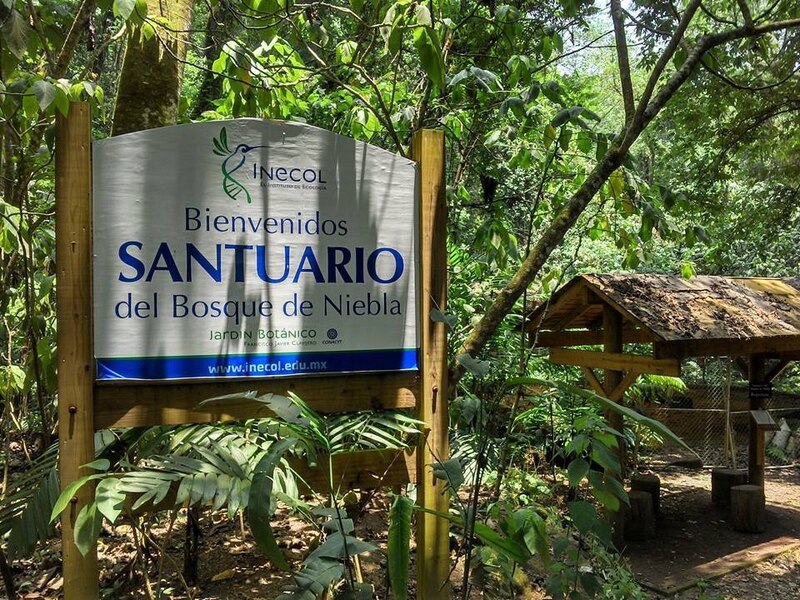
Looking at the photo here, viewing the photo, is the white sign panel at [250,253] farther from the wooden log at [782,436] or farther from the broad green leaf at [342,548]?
the wooden log at [782,436]

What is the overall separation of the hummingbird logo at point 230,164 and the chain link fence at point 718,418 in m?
9.08

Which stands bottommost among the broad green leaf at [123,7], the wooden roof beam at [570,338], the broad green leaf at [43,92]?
the wooden roof beam at [570,338]

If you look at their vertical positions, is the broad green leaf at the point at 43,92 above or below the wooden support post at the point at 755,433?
above

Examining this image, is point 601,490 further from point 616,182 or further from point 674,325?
point 674,325

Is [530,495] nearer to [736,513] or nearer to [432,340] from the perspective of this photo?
[736,513]

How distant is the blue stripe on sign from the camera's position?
2107 millimetres

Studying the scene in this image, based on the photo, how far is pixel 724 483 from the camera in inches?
299

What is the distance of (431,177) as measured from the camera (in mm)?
2580

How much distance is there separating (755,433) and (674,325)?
259 centimetres

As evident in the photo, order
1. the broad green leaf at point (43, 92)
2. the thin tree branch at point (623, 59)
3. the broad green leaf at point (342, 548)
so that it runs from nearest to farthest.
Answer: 1. the broad green leaf at point (342, 548)
2. the broad green leaf at point (43, 92)
3. the thin tree branch at point (623, 59)

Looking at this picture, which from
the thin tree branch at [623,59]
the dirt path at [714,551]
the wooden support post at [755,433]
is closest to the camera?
the thin tree branch at [623,59]

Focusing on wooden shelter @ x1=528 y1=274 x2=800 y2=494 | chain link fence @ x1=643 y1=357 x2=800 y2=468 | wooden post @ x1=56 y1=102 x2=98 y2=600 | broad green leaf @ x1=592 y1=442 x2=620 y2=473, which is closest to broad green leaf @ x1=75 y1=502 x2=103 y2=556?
wooden post @ x1=56 y1=102 x2=98 y2=600

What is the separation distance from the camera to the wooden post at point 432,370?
249 cm

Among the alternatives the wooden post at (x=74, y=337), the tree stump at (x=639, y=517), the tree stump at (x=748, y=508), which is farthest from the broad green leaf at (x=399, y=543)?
the tree stump at (x=748, y=508)
